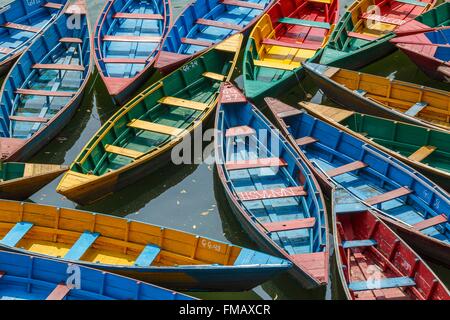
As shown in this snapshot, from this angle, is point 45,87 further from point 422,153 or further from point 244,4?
A: point 422,153

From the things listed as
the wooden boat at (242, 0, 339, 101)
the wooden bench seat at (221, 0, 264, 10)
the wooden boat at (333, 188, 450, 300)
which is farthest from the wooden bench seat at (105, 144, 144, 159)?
the wooden bench seat at (221, 0, 264, 10)

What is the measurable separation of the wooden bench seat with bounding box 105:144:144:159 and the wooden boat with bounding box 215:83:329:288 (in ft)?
7.60

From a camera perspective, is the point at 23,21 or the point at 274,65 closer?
the point at 274,65

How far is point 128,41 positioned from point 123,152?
20.0 ft

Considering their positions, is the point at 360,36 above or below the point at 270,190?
above

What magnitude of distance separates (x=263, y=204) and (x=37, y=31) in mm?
12258

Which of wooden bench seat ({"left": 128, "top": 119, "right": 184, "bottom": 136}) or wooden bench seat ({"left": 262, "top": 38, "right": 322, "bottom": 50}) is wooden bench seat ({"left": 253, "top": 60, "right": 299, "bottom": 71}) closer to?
wooden bench seat ({"left": 262, "top": 38, "right": 322, "bottom": 50})

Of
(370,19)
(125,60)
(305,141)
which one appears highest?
(370,19)

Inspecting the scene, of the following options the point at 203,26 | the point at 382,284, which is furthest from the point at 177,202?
the point at 203,26

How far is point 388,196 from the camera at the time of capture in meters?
17.0

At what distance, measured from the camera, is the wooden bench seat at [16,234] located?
1608cm

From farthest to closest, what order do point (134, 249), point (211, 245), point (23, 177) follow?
point (23, 177), point (134, 249), point (211, 245)

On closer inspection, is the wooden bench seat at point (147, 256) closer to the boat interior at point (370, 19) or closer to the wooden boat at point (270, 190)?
the wooden boat at point (270, 190)

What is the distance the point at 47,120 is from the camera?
19.9m
